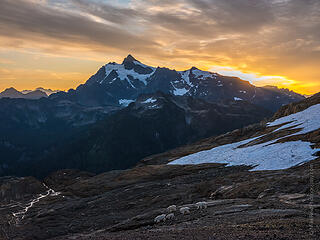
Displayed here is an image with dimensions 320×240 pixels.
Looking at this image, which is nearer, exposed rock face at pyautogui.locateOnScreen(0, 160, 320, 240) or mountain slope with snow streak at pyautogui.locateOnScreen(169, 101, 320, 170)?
exposed rock face at pyautogui.locateOnScreen(0, 160, 320, 240)

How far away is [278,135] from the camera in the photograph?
70.3m

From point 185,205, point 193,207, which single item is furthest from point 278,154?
point 193,207

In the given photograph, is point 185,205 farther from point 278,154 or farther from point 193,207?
point 278,154

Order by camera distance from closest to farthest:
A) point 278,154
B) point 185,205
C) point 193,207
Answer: point 193,207 < point 185,205 < point 278,154

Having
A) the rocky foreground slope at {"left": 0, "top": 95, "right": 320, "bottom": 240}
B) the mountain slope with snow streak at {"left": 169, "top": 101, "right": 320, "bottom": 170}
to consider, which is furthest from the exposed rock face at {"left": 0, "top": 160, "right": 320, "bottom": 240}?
the mountain slope with snow streak at {"left": 169, "top": 101, "right": 320, "bottom": 170}

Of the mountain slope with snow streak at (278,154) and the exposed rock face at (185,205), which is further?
the mountain slope with snow streak at (278,154)

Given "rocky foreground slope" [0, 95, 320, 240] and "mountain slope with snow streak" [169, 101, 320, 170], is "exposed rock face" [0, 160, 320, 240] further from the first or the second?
"mountain slope with snow streak" [169, 101, 320, 170]

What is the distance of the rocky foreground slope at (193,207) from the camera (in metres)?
19.7

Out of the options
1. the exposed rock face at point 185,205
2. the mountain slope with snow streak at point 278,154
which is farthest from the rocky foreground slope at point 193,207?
the mountain slope with snow streak at point 278,154

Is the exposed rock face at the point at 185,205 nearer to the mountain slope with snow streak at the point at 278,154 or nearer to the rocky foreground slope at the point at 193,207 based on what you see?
the rocky foreground slope at the point at 193,207

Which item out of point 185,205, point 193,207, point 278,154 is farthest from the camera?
point 278,154

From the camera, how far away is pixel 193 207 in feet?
106

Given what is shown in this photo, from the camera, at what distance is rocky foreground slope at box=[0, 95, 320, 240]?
19.7 metres

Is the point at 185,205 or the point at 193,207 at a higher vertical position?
the point at 193,207
